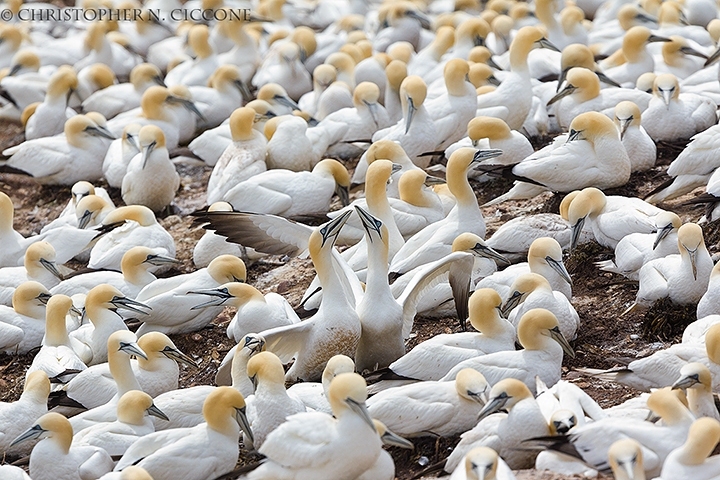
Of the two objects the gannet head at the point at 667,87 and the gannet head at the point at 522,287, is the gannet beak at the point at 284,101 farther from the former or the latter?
the gannet head at the point at 522,287

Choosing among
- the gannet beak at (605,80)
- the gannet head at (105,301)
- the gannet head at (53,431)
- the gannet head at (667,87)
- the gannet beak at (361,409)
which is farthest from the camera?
the gannet beak at (605,80)

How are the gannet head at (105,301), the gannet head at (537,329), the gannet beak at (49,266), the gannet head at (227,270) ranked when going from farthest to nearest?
the gannet beak at (49,266) → the gannet head at (227,270) → the gannet head at (105,301) → the gannet head at (537,329)

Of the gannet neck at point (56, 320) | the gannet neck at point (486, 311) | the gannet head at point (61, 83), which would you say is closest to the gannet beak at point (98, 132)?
the gannet head at point (61, 83)

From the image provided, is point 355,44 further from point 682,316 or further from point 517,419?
point 517,419

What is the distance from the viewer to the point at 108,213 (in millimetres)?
9414

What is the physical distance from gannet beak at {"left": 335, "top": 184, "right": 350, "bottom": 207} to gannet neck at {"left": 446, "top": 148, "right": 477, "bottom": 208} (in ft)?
4.52

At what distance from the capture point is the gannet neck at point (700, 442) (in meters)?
4.99

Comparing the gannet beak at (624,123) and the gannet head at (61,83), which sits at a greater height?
the gannet beak at (624,123)

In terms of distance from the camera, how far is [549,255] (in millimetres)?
7148

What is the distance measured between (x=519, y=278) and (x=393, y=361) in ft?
2.85

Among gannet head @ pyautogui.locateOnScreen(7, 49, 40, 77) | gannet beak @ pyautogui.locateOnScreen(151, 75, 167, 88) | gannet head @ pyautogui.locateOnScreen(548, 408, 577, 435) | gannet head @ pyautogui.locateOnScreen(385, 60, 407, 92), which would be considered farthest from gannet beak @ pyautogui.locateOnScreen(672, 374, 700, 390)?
gannet head @ pyautogui.locateOnScreen(7, 49, 40, 77)

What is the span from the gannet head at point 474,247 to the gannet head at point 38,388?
2519 mm

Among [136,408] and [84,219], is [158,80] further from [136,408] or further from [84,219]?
[136,408]

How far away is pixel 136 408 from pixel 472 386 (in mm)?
1788
